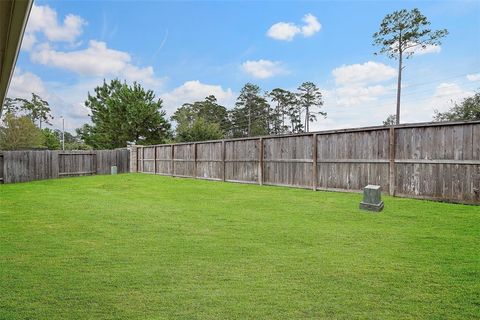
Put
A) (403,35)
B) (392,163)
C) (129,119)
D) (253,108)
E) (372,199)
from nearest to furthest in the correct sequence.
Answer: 1. (372,199)
2. (392,163)
3. (403,35)
4. (129,119)
5. (253,108)

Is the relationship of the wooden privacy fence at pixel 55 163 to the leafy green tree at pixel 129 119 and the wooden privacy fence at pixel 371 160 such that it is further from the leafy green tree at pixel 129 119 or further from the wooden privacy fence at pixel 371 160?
A: the wooden privacy fence at pixel 371 160

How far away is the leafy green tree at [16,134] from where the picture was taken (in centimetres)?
3092

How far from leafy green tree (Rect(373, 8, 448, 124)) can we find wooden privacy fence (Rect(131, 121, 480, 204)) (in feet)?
61.2

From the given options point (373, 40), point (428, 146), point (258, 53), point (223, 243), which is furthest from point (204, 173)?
point (373, 40)

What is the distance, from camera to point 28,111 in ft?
151

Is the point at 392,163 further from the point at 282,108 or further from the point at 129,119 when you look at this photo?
the point at 282,108

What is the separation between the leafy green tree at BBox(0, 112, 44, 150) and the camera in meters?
30.9

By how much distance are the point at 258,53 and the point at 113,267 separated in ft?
90.9

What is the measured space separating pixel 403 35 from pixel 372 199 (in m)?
24.6

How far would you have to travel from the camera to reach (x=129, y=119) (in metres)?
29.7

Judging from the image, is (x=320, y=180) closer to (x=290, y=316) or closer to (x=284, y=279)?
(x=284, y=279)

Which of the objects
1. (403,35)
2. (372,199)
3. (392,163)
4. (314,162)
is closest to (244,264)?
(372,199)

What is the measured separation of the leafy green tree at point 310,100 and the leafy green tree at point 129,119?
2023cm

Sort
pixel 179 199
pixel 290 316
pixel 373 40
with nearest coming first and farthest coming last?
pixel 290 316 < pixel 179 199 < pixel 373 40
